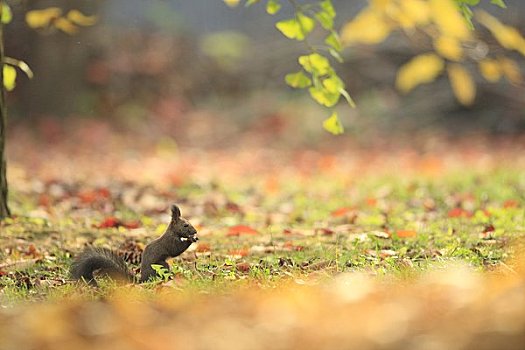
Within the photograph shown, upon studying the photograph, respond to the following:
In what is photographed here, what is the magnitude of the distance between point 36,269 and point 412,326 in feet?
7.71

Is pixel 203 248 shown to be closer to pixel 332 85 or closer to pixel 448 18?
pixel 332 85

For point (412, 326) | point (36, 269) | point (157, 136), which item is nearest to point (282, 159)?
point (157, 136)

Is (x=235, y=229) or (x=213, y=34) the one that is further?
(x=213, y=34)

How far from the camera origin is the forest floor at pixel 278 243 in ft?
6.93

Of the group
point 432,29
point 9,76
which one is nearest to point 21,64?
point 9,76

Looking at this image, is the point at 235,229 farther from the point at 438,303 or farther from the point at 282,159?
the point at 282,159

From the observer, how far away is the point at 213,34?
51.4 ft

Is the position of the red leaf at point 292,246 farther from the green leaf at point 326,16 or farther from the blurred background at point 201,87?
the blurred background at point 201,87

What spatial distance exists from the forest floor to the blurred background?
861 mm

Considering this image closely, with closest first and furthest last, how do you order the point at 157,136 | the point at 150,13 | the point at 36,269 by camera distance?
the point at 36,269, the point at 157,136, the point at 150,13

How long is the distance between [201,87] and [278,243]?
9.83 metres

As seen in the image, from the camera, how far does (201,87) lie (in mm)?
14094

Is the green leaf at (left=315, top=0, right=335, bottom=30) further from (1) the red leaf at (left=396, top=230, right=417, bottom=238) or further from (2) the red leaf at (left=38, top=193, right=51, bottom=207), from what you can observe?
(2) the red leaf at (left=38, top=193, right=51, bottom=207)

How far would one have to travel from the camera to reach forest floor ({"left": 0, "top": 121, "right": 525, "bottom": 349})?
2111 mm
